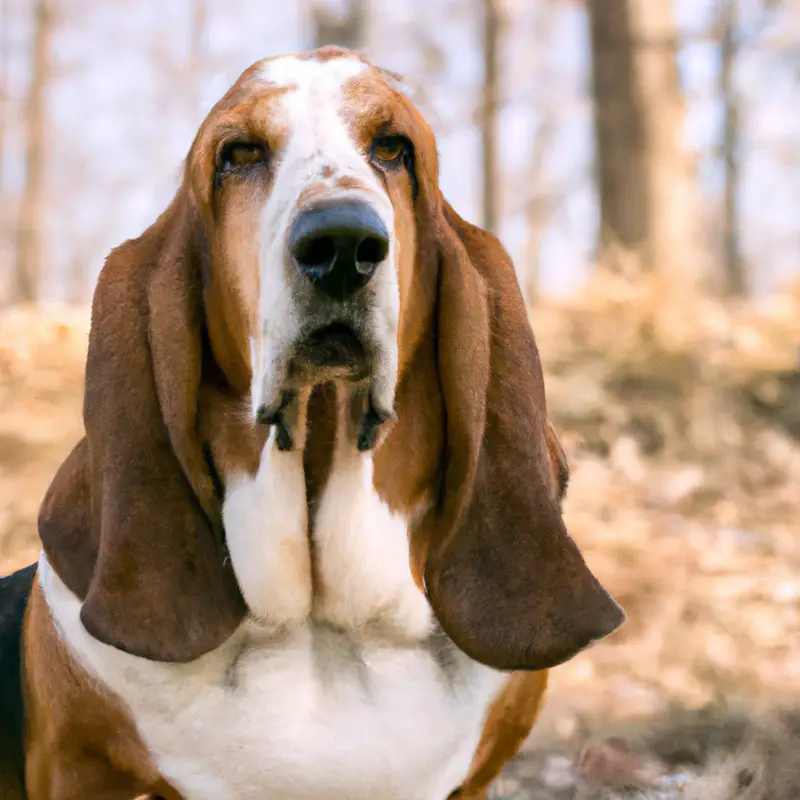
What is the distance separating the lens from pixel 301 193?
6.15 ft

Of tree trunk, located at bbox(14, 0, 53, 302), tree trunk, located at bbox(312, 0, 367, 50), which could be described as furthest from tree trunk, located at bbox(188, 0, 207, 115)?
tree trunk, located at bbox(312, 0, 367, 50)

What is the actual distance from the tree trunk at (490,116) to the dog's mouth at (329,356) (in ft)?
34.3

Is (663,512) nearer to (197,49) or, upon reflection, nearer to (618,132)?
Result: (618,132)

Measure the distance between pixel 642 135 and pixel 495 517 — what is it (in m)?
6.20

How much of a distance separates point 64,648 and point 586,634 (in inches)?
41.6

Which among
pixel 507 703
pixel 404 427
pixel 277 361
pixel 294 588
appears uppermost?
pixel 277 361

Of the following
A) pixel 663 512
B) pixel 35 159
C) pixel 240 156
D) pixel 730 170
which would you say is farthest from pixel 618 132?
pixel 730 170

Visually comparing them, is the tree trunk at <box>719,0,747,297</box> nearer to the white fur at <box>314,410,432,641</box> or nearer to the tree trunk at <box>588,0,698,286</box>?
the tree trunk at <box>588,0,698,286</box>

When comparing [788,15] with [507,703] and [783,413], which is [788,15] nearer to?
[783,413]

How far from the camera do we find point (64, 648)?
7.19 ft

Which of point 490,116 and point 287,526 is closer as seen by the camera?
point 287,526

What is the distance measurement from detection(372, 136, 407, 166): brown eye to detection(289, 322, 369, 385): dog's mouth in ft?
1.50

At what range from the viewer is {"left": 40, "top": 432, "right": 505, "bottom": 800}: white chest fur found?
2109mm

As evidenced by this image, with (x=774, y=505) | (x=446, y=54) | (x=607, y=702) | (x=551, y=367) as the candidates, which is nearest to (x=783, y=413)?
(x=774, y=505)
